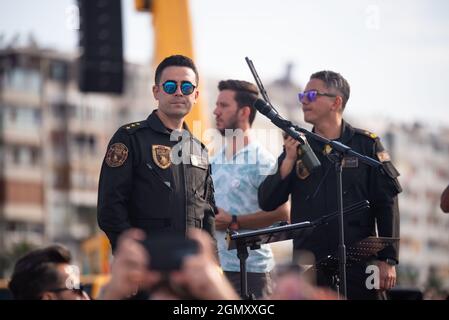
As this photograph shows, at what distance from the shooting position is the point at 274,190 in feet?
29.3

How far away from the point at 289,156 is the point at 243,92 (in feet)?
4.28

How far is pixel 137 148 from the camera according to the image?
7703mm

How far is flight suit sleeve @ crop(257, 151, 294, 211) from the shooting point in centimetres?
890

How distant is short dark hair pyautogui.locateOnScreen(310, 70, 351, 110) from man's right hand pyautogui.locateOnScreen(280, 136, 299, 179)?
2.25ft

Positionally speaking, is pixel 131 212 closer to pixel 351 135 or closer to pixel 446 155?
pixel 351 135

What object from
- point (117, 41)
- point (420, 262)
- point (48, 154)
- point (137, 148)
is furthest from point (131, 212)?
point (420, 262)

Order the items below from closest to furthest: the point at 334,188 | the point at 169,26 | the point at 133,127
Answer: the point at 133,127, the point at 334,188, the point at 169,26

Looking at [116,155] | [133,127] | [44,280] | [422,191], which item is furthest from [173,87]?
[422,191]

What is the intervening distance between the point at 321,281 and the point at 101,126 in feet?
286

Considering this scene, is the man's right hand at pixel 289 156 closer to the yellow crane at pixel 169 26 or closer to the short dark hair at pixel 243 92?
the short dark hair at pixel 243 92

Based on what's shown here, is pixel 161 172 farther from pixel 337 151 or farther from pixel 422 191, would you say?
pixel 422 191

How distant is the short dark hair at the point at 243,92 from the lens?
31.9 ft

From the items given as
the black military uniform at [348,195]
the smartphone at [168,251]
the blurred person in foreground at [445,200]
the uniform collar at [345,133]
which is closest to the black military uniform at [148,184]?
the black military uniform at [348,195]

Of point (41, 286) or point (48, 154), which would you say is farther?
point (48, 154)
